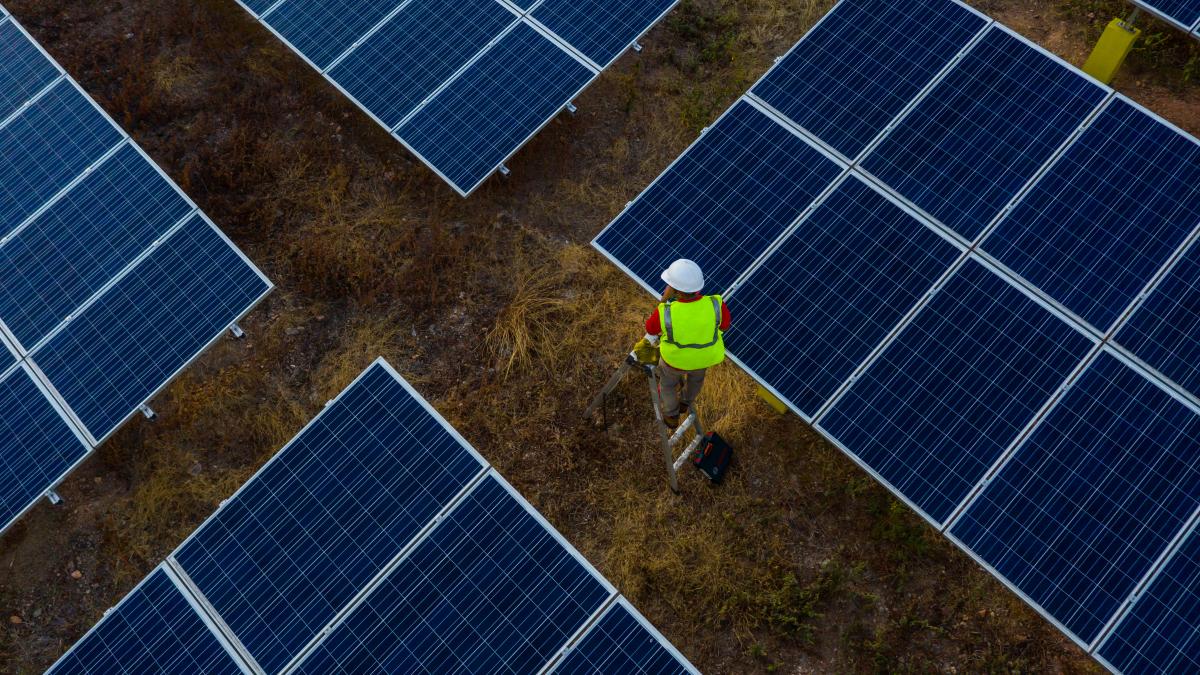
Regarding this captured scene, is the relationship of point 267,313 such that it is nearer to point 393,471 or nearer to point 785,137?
point 393,471

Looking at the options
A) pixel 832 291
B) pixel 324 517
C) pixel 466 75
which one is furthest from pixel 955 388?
pixel 466 75

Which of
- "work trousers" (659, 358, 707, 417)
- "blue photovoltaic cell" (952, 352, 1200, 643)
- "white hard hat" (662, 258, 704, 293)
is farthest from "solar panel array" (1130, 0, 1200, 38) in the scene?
"work trousers" (659, 358, 707, 417)

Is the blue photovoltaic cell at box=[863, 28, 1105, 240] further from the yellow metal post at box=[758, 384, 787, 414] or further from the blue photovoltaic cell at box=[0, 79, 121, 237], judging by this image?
the blue photovoltaic cell at box=[0, 79, 121, 237]

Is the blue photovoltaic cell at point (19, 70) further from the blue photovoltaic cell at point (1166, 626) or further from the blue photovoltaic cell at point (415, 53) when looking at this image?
the blue photovoltaic cell at point (1166, 626)

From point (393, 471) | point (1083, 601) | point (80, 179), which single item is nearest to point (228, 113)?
point (80, 179)

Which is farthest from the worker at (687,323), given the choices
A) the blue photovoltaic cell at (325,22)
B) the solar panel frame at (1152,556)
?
the blue photovoltaic cell at (325,22)

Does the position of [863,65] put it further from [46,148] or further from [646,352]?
[46,148]
